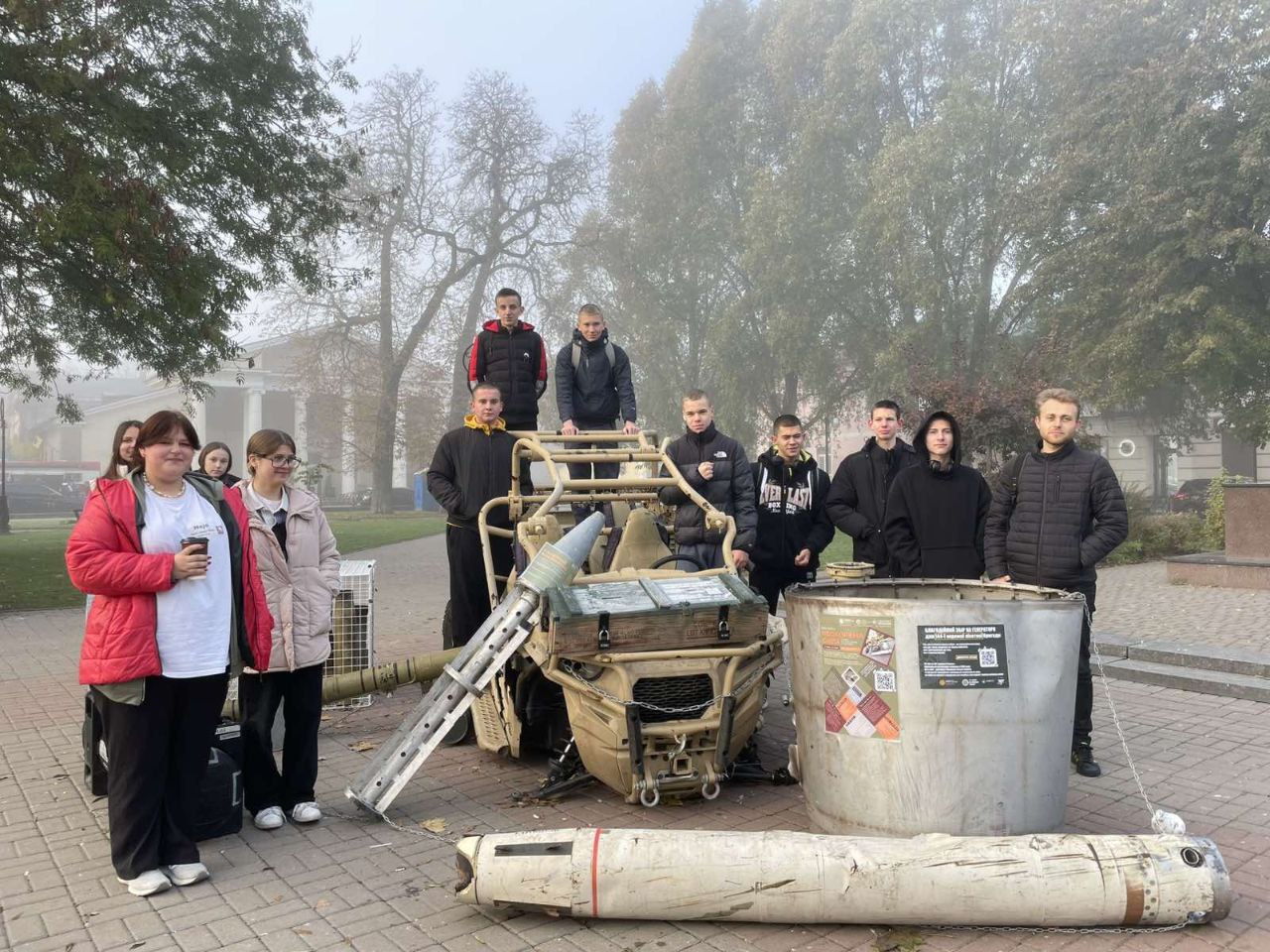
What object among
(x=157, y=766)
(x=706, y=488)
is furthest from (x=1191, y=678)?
(x=157, y=766)

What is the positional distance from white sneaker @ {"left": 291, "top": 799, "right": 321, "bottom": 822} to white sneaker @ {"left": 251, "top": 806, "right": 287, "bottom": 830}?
69 mm

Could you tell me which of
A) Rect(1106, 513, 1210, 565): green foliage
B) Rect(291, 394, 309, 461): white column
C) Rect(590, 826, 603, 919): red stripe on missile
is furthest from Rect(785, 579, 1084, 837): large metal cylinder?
Rect(291, 394, 309, 461): white column

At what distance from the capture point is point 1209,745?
226 inches

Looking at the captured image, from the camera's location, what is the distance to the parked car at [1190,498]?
27.5 meters

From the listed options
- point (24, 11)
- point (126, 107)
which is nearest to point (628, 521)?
point (24, 11)

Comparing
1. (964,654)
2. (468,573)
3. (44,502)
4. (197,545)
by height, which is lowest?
(964,654)

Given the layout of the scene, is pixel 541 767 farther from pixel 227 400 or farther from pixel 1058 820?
pixel 227 400

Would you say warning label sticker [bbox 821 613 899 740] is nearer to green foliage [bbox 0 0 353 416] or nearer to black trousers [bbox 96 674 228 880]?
black trousers [bbox 96 674 228 880]

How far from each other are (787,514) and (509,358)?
2510 mm

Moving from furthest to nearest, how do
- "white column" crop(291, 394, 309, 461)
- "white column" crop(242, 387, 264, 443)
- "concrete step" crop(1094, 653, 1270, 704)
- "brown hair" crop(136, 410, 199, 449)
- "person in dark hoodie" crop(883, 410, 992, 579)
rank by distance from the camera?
"white column" crop(242, 387, 264, 443) < "white column" crop(291, 394, 309, 461) < "concrete step" crop(1094, 653, 1270, 704) < "person in dark hoodie" crop(883, 410, 992, 579) < "brown hair" crop(136, 410, 199, 449)

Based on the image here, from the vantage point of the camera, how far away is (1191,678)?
23.8 feet

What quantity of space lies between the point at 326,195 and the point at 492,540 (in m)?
11.9

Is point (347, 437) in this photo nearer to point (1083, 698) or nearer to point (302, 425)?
point (302, 425)

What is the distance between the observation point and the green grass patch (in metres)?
13.6
